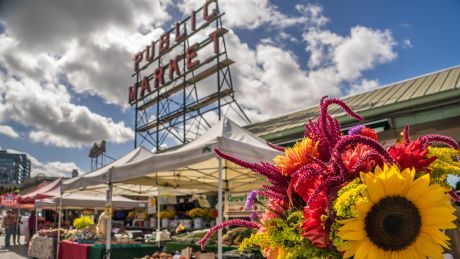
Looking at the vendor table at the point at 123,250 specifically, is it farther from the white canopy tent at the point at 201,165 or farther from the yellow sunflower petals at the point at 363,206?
the yellow sunflower petals at the point at 363,206

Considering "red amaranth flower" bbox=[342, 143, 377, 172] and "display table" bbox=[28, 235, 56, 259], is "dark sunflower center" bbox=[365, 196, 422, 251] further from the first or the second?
"display table" bbox=[28, 235, 56, 259]

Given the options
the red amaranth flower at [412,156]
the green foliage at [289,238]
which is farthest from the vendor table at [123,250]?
the red amaranth flower at [412,156]

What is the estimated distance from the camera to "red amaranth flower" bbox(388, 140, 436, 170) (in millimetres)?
969

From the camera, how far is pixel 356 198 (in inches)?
32.9

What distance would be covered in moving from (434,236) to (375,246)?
0.13 meters

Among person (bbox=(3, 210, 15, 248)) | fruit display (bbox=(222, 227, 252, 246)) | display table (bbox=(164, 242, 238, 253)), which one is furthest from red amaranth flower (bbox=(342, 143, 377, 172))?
person (bbox=(3, 210, 15, 248))

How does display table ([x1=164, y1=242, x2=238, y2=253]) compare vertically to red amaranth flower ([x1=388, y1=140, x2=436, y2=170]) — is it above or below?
below

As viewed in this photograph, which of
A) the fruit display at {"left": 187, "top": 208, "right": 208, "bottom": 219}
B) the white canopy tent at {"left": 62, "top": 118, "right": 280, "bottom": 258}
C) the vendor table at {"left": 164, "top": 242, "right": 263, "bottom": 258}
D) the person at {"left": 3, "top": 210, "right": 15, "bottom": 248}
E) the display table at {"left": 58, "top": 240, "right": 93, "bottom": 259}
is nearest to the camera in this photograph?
the white canopy tent at {"left": 62, "top": 118, "right": 280, "bottom": 258}

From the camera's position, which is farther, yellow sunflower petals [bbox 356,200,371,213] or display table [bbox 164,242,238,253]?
display table [bbox 164,242,238,253]

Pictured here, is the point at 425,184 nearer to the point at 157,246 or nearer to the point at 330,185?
the point at 330,185

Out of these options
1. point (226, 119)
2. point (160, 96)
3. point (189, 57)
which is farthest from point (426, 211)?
point (160, 96)

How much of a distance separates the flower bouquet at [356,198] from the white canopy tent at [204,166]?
3702mm

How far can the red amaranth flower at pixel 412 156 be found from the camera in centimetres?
97

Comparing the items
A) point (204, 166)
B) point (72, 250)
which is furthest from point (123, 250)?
point (204, 166)
